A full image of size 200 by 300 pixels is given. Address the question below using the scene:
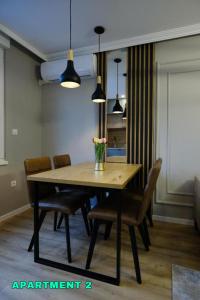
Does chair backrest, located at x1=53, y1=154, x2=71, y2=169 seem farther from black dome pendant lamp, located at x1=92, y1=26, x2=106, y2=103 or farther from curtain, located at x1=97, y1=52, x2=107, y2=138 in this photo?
black dome pendant lamp, located at x1=92, y1=26, x2=106, y2=103

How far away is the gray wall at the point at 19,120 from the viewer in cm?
288

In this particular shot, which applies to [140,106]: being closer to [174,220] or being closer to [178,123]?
[178,123]

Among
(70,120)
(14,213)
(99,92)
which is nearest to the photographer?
(99,92)

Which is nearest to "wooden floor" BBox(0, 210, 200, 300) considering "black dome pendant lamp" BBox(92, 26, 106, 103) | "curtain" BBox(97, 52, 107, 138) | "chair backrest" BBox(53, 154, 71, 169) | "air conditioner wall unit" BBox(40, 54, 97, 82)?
"chair backrest" BBox(53, 154, 71, 169)

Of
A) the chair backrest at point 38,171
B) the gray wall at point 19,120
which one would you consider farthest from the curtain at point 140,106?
the gray wall at point 19,120

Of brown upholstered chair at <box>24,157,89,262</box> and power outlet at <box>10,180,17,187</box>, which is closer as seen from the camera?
brown upholstered chair at <box>24,157,89,262</box>

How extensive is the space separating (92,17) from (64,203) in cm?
218

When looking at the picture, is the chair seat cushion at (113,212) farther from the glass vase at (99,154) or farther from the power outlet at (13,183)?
the power outlet at (13,183)

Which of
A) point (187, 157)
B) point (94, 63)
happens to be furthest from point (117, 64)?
point (187, 157)

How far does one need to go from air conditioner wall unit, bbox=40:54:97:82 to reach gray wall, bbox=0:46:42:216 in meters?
0.26

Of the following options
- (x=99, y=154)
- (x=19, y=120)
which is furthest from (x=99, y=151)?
(x=19, y=120)

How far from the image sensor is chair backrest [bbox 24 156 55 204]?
1983 mm

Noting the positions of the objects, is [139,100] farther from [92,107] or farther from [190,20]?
[190,20]

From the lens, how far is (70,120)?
340 cm
